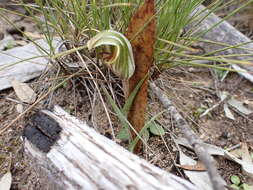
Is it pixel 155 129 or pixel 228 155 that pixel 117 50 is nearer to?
pixel 155 129

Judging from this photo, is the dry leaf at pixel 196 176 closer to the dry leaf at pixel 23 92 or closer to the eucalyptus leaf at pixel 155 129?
the eucalyptus leaf at pixel 155 129

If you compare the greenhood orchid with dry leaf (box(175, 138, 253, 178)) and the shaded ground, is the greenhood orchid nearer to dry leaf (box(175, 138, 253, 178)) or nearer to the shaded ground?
the shaded ground

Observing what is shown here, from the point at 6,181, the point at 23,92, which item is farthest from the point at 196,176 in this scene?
the point at 23,92

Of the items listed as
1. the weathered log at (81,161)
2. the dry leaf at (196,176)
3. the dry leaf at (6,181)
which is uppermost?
the weathered log at (81,161)

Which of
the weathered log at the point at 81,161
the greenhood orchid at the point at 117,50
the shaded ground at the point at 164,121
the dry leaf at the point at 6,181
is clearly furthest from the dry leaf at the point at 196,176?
the dry leaf at the point at 6,181

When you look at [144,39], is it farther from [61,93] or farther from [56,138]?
[61,93]

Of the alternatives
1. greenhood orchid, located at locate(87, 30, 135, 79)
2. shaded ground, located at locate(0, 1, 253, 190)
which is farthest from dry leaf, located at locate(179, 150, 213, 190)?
greenhood orchid, located at locate(87, 30, 135, 79)
